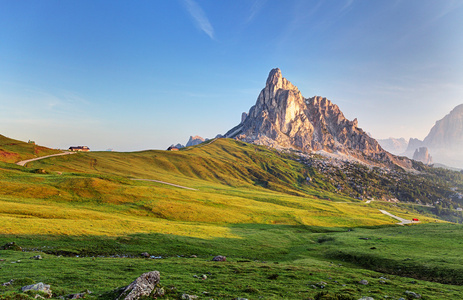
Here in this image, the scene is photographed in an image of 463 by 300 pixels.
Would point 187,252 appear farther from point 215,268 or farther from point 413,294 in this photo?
point 413,294

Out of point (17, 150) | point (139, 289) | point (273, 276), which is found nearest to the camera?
point (139, 289)

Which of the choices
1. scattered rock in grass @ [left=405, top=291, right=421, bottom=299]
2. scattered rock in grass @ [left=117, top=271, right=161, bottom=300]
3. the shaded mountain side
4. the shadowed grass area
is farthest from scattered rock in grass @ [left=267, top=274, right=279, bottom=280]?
the shaded mountain side

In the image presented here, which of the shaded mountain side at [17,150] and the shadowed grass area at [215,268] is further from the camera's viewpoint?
the shaded mountain side at [17,150]

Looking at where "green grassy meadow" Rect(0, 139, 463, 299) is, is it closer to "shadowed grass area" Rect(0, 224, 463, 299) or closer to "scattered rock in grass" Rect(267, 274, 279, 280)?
"scattered rock in grass" Rect(267, 274, 279, 280)

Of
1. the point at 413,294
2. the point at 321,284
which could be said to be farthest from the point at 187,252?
the point at 413,294

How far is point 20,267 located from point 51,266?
2.76 metres

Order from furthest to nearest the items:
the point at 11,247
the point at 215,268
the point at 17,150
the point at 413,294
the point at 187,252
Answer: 1. the point at 17,150
2. the point at 187,252
3. the point at 11,247
4. the point at 215,268
5. the point at 413,294

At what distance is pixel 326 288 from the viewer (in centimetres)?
2630

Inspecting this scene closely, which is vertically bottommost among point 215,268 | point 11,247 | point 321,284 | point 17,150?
point 11,247

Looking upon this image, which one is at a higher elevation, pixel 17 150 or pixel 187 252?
pixel 17 150

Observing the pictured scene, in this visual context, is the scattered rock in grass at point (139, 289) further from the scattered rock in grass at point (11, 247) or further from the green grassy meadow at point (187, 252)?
the scattered rock in grass at point (11, 247)

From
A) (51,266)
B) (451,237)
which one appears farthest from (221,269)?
(451,237)

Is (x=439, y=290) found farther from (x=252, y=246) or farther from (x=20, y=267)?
(x=20, y=267)

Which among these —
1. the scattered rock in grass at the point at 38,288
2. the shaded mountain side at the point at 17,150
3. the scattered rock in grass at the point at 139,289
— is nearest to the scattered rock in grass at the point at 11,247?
the scattered rock in grass at the point at 38,288
